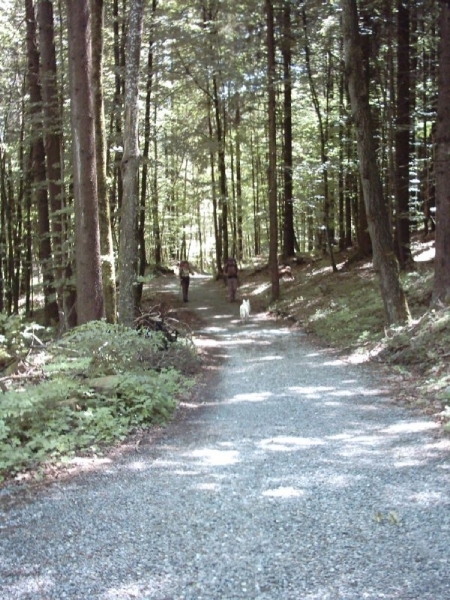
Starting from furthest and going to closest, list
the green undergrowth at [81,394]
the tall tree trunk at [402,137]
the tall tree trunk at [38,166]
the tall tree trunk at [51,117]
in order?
the tall tree trunk at [38,166] < the tall tree trunk at [402,137] < the tall tree trunk at [51,117] < the green undergrowth at [81,394]

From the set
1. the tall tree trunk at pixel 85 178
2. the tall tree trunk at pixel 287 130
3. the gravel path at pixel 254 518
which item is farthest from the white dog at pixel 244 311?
the gravel path at pixel 254 518

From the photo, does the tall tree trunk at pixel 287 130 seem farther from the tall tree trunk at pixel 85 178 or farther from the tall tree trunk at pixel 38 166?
the tall tree trunk at pixel 85 178

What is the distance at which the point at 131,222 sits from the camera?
11.0 meters

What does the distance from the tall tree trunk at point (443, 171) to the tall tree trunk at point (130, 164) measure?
580 centimetres

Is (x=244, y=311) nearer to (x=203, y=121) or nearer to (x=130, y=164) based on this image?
(x=130, y=164)

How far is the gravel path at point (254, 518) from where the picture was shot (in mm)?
3268

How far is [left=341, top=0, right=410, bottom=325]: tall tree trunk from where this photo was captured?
11.1m

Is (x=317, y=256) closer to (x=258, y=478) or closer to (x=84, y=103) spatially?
(x=84, y=103)

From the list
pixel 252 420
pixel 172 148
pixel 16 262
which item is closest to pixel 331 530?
pixel 252 420

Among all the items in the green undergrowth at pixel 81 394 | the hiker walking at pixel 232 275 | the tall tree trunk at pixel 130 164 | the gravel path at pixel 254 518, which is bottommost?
the gravel path at pixel 254 518

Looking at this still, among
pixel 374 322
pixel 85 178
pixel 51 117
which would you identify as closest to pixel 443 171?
pixel 374 322

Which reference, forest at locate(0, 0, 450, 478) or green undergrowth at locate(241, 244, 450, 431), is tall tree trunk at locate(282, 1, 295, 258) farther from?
green undergrowth at locate(241, 244, 450, 431)

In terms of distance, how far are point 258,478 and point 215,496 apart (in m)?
0.54

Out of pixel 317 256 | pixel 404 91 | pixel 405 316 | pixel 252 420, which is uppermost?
pixel 404 91
